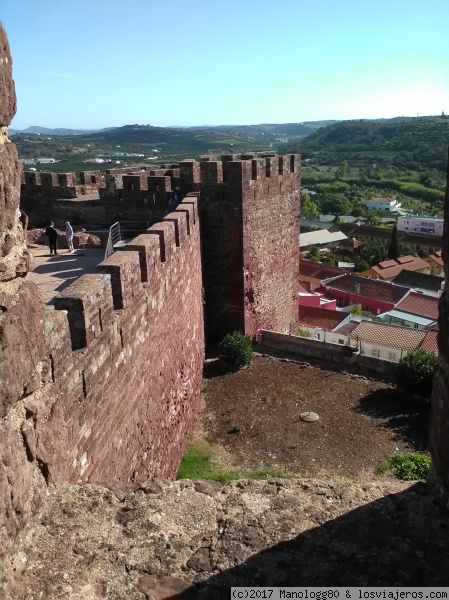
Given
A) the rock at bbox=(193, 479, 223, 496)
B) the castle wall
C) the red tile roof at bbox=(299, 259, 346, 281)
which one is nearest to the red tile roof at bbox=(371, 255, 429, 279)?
the red tile roof at bbox=(299, 259, 346, 281)

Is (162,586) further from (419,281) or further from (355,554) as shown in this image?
(419,281)

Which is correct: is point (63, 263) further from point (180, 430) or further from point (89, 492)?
point (89, 492)

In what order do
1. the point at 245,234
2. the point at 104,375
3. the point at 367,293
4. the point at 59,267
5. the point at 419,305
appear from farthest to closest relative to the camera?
Answer: the point at 367,293 < the point at 419,305 < the point at 245,234 < the point at 59,267 < the point at 104,375

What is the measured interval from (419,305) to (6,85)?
3168 cm

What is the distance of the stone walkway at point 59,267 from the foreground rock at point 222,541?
4.58 m

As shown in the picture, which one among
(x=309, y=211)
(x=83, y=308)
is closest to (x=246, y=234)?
(x=83, y=308)

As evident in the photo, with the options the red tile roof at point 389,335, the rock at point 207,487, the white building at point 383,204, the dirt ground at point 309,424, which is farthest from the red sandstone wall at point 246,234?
the white building at point 383,204

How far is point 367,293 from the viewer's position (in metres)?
36.2

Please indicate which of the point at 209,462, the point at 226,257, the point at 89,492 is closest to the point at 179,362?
the point at 209,462

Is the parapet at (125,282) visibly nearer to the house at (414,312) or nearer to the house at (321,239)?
the house at (414,312)

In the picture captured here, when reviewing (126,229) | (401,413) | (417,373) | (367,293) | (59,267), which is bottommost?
(367,293)

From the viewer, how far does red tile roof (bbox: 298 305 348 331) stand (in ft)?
73.4

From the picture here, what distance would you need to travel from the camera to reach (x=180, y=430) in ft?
26.8

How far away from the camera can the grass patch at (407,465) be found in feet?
26.0
